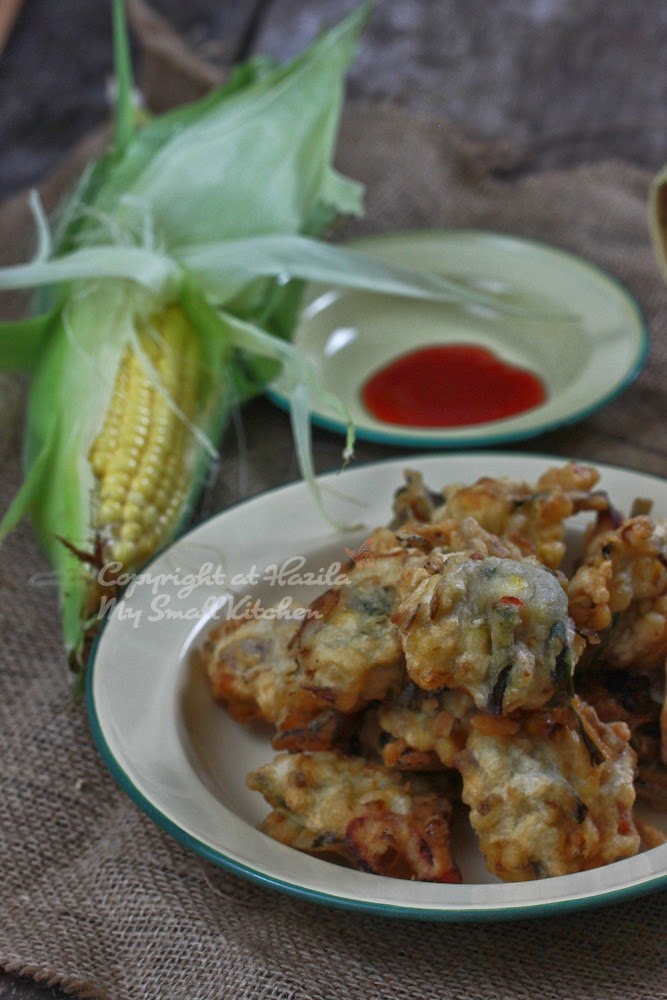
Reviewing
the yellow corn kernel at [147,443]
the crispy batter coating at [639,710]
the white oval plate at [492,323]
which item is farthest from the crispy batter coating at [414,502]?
the white oval plate at [492,323]

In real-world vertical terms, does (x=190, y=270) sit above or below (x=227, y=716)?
above

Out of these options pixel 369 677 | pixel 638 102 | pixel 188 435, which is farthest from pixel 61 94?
pixel 369 677

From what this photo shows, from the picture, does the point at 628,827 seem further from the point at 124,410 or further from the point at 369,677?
the point at 124,410

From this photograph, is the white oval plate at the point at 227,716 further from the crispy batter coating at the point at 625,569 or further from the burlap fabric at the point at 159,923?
the crispy batter coating at the point at 625,569

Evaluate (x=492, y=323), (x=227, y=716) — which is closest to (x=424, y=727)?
(x=227, y=716)

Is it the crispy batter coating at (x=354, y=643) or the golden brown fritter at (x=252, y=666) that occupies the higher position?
the crispy batter coating at (x=354, y=643)

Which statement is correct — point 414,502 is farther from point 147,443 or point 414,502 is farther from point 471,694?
point 147,443
